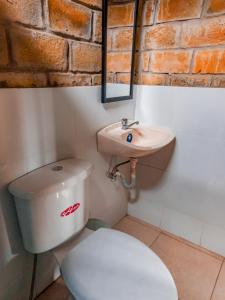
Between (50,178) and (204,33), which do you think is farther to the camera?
(204,33)

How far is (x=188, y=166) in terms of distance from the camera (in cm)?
139

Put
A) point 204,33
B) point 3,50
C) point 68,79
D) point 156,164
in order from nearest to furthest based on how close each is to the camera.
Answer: point 3,50 → point 68,79 → point 204,33 → point 156,164

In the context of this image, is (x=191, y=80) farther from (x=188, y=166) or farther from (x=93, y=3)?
(x=93, y=3)

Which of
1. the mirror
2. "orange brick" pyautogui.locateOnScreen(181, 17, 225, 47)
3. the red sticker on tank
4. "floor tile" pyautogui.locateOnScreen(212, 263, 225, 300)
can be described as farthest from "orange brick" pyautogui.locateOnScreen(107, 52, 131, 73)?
"floor tile" pyautogui.locateOnScreen(212, 263, 225, 300)

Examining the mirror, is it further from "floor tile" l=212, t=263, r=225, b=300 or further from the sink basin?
"floor tile" l=212, t=263, r=225, b=300

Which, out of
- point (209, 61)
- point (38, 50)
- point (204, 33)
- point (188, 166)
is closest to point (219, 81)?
point (209, 61)

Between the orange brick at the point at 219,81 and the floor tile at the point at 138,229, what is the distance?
1.14 metres

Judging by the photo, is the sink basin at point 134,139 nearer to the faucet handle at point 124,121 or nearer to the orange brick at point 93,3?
the faucet handle at point 124,121

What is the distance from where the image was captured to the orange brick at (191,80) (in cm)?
120

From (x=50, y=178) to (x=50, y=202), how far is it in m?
0.10

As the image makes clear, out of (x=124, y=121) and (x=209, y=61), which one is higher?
(x=209, y=61)

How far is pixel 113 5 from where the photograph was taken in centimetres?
114

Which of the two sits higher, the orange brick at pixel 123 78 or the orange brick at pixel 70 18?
the orange brick at pixel 70 18

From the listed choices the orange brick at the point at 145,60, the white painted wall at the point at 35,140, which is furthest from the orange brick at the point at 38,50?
the orange brick at the point at 145,60
